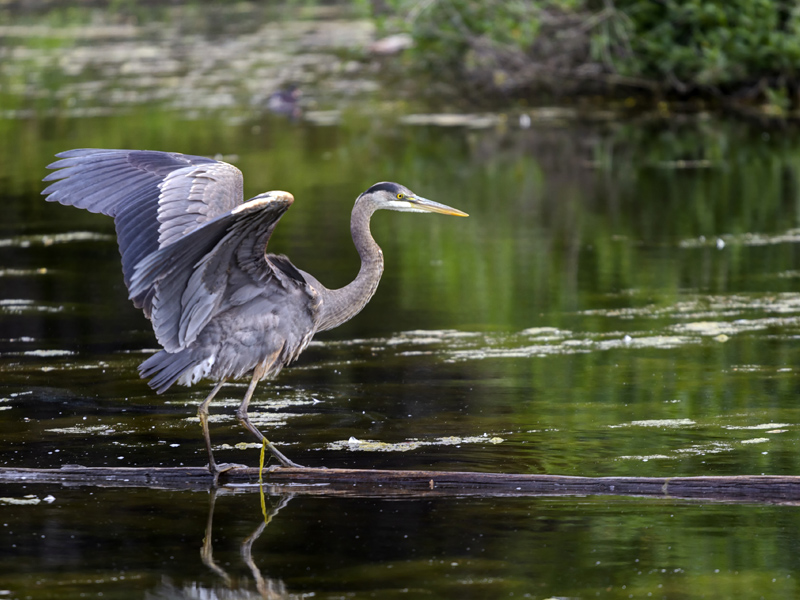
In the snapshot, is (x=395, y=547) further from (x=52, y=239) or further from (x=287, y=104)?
(x=287, y=104)

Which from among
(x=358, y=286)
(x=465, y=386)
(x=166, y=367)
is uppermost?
(x=358, y=286)

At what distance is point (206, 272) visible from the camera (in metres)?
5.91

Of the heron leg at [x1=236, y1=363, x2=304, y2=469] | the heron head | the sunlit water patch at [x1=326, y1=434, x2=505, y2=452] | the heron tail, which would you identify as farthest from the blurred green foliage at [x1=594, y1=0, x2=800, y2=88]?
the heron tail

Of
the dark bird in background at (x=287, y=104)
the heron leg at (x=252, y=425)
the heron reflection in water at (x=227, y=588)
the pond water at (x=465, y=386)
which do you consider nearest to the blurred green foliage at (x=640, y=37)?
the pond water at (x=465, y=386)

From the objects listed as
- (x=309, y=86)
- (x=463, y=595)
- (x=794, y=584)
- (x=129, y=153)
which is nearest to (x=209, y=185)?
(x=129, y=153)

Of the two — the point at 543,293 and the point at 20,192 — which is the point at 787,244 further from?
the point at 20,192

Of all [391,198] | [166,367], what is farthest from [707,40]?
[166,367]

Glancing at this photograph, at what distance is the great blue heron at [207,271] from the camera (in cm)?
583

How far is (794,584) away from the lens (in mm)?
4785

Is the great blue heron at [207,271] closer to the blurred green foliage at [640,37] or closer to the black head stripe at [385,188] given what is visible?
the black head stripe at [385,188]

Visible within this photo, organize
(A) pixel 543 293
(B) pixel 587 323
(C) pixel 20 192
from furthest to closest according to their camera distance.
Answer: (C) pixel 20 192 → (A) pixel 543 293 → (B) pixel 587 323

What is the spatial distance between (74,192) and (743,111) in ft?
51.6

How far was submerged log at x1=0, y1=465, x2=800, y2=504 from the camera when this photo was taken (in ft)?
18.1

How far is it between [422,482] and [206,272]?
1.39 meters
